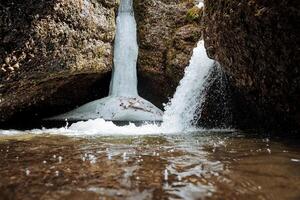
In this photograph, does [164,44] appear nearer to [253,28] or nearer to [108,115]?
[108,115]

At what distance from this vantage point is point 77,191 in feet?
15.1

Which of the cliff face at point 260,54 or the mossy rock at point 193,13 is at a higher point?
the mossy rock at point 193,13

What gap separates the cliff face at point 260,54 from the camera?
8430 millimetres

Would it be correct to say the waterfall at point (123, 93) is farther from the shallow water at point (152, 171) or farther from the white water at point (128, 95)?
the shallow water at point (152, 171)

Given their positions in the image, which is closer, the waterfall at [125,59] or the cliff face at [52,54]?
the cliff face at [52,54]

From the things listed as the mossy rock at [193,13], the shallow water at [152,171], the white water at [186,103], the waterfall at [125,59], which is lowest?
the shallow water at [152,171]

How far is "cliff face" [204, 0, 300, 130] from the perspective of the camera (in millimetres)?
8430

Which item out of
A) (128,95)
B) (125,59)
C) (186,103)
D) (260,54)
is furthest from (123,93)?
(260,54)

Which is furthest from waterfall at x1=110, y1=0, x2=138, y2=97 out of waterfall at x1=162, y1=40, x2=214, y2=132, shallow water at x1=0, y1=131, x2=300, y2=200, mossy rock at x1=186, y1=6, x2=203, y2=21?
shallow water at x1=0, y1=131, x2=300, y2=200

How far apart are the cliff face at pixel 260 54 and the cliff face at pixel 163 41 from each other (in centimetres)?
451

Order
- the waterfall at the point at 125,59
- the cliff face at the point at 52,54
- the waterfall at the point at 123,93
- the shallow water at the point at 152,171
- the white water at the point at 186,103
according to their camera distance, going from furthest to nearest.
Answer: the waterfall at the point at 125,59 → the waterfall at the point at 123,93 → the white water at the point at 186,103 → the cliff face at the point at 52,54 → the shallow water at the point at 152,171

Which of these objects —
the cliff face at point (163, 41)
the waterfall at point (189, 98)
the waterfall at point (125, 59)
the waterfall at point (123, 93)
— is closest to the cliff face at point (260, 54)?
the waterfall at point (189, 98)

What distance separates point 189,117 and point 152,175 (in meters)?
8.69

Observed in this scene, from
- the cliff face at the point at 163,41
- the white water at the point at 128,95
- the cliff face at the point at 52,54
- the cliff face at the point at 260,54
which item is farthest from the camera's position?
the cliff face at the point at 163,41
